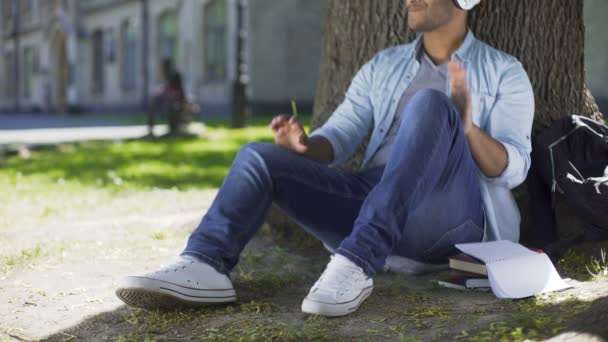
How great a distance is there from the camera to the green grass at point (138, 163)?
8.10 m

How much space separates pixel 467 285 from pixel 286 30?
1706 centimetres

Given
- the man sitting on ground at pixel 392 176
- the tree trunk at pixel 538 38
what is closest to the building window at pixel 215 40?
the tree trunk at pixel 538 38

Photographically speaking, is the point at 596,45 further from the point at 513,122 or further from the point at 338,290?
the point at 338,290

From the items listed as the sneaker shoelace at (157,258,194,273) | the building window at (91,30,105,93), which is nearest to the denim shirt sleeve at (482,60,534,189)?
the sneaker shoelace at (157,258,194,273)

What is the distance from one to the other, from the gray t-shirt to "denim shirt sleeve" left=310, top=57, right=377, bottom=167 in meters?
0.15

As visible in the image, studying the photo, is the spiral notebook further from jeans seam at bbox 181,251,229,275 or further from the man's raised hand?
jeans seam at bbox 181,251,229,275

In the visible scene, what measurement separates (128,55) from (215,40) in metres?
6.86

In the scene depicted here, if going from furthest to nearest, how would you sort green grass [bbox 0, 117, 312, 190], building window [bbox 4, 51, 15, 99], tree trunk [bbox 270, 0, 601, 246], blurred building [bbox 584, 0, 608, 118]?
building window [bbox 4, 51, 15, 99] < green grass [bbox 0, 117, 312, 190] < blurred building [bbox 584, 0, 608, 118] < tree trunk [bbox 270, 0, 601, 246]

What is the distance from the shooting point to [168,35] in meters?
25.8

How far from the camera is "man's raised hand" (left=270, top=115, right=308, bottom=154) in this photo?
3572 millimetres

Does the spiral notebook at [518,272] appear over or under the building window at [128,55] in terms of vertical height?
over

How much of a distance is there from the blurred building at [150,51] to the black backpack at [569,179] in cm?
1175

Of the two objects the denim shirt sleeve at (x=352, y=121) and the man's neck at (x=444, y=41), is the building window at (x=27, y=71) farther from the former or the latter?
the man's neck at (x=444, y=41)

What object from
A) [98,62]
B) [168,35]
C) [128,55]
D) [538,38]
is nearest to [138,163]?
[538,38]
